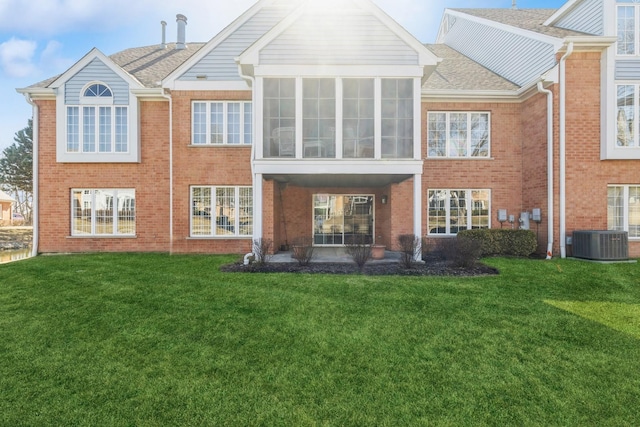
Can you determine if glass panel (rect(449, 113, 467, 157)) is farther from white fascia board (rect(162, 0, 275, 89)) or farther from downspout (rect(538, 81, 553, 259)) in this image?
white fascia board (rect(162, 0, 275, 89))

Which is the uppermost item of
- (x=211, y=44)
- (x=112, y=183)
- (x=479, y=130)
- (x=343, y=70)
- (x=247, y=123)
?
(x=211, y=44)

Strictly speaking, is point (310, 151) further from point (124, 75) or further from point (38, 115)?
point (38, 115)

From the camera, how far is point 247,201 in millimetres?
12531

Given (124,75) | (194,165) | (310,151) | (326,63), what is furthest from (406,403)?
(124,75)

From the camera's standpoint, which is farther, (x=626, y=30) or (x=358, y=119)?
(x=626, y=30)

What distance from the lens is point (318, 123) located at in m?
9.56

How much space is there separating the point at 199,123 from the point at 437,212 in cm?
1014

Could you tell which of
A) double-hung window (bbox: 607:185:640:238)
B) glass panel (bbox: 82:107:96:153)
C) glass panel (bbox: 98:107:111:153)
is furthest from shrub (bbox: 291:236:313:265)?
double-hung window (bbox: 607:185:640:238)

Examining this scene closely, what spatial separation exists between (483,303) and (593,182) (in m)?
8.08

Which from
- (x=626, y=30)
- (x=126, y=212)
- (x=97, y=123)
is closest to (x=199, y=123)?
(x=97, y=123)

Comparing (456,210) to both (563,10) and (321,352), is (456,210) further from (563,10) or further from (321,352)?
(321,352)

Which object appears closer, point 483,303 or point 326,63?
point 483,303

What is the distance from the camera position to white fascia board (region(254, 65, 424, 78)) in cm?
952

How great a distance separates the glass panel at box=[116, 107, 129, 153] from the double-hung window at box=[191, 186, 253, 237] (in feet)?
10.6
